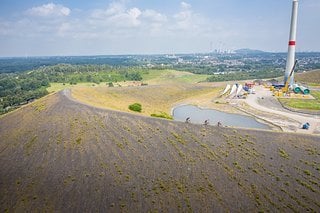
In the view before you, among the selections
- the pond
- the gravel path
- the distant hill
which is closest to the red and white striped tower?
the gravel path

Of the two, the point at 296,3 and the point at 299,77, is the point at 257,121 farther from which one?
the point at 299,77

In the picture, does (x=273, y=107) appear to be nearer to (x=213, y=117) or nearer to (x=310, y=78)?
(x=213, y=117)

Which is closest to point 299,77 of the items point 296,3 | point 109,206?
point 296,3

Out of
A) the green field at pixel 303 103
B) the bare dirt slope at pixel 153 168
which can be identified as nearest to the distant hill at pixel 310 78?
the green field at pixel 303 103

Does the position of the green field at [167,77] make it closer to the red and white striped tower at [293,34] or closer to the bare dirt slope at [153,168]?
the red and white striped tower at [293,34]

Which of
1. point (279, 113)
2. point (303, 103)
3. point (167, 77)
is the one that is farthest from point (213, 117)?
point (167, 77)

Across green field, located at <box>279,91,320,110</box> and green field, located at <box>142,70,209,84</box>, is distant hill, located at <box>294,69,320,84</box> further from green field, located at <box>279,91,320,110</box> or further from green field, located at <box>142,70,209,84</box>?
green field, located at <box>142,70,209,84</box>

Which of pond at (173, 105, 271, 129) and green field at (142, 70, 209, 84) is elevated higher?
pond at (173, 105, 271, 129)
